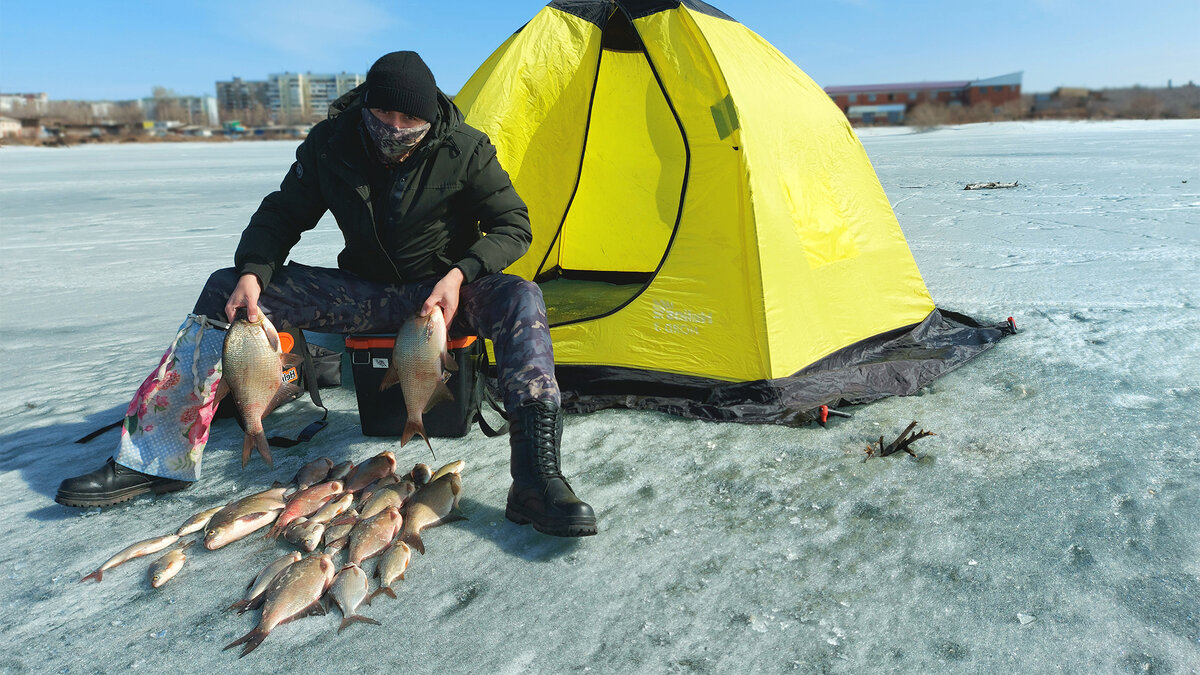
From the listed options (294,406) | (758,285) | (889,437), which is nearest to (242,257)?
(294,406)

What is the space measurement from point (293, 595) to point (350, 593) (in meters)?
0.15

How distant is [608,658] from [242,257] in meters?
1.89

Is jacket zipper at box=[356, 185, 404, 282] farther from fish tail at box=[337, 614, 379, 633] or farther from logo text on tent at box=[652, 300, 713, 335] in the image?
fish tail at box=[337, 614, 379, 633]

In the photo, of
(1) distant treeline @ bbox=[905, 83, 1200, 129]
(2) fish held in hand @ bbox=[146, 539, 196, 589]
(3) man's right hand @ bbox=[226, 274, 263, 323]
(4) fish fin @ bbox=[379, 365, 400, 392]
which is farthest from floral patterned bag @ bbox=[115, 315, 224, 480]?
(1) distant treeline @ bbox=[905, 83, 1200, 129]

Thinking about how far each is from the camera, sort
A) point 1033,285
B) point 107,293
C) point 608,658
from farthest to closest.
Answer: point 107,293 < point 1033,285 < point 608,658

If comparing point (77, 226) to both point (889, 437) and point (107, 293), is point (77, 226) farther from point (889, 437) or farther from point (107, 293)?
point (889, 437)

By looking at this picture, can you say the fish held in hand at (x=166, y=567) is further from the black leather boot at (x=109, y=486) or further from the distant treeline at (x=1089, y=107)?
the distant treeline at (x=1089, y=107)

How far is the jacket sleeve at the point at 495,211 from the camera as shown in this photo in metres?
2.77

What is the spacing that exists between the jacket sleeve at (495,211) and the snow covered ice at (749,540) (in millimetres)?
826

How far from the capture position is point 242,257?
8.81ft

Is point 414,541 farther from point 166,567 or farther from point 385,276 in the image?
point 385,276

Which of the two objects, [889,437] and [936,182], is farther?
[936,182]

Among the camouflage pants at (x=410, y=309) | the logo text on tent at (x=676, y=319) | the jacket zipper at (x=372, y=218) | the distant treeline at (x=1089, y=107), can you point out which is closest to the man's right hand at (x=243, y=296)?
the camouflage pants at (x=410, y=309)

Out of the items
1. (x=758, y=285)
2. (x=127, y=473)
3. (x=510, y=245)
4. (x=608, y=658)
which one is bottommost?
(x=608, y=658)
